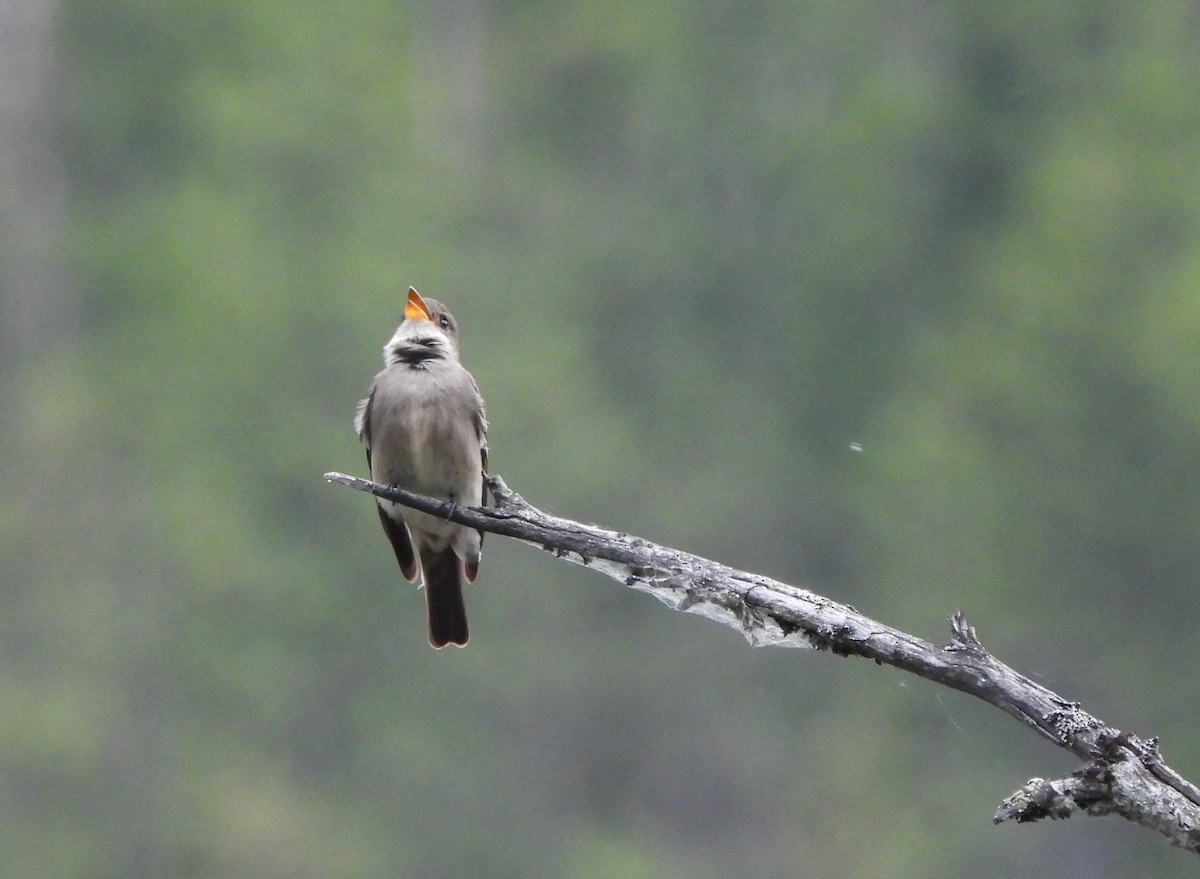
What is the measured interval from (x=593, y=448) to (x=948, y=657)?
3072 cm

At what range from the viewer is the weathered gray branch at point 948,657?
13.1ft

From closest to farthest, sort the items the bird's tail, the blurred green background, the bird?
the bird < the bird's tail < the blurred green background

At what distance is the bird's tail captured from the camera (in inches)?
344

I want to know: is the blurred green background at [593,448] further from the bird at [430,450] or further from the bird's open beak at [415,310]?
the bird's open beak at [415,310]

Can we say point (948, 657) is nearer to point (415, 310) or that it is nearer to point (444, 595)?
point (444, 595)

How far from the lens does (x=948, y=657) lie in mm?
4258

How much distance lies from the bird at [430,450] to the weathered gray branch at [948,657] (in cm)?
267

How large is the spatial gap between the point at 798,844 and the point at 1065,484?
7396mm

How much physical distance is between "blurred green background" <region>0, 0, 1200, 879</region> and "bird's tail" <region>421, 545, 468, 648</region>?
19.1m

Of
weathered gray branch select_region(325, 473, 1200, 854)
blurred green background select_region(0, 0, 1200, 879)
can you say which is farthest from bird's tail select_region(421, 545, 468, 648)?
blurred green background select_region(0, 0, 1200, 879)

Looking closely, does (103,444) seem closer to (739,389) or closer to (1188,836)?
(739,389)

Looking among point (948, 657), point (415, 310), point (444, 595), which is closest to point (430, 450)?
point (444, 595)

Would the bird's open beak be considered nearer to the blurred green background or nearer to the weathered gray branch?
the weathered gray branch

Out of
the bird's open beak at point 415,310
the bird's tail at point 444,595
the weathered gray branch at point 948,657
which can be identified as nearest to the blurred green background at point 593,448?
the bird's tail at point 444,595
